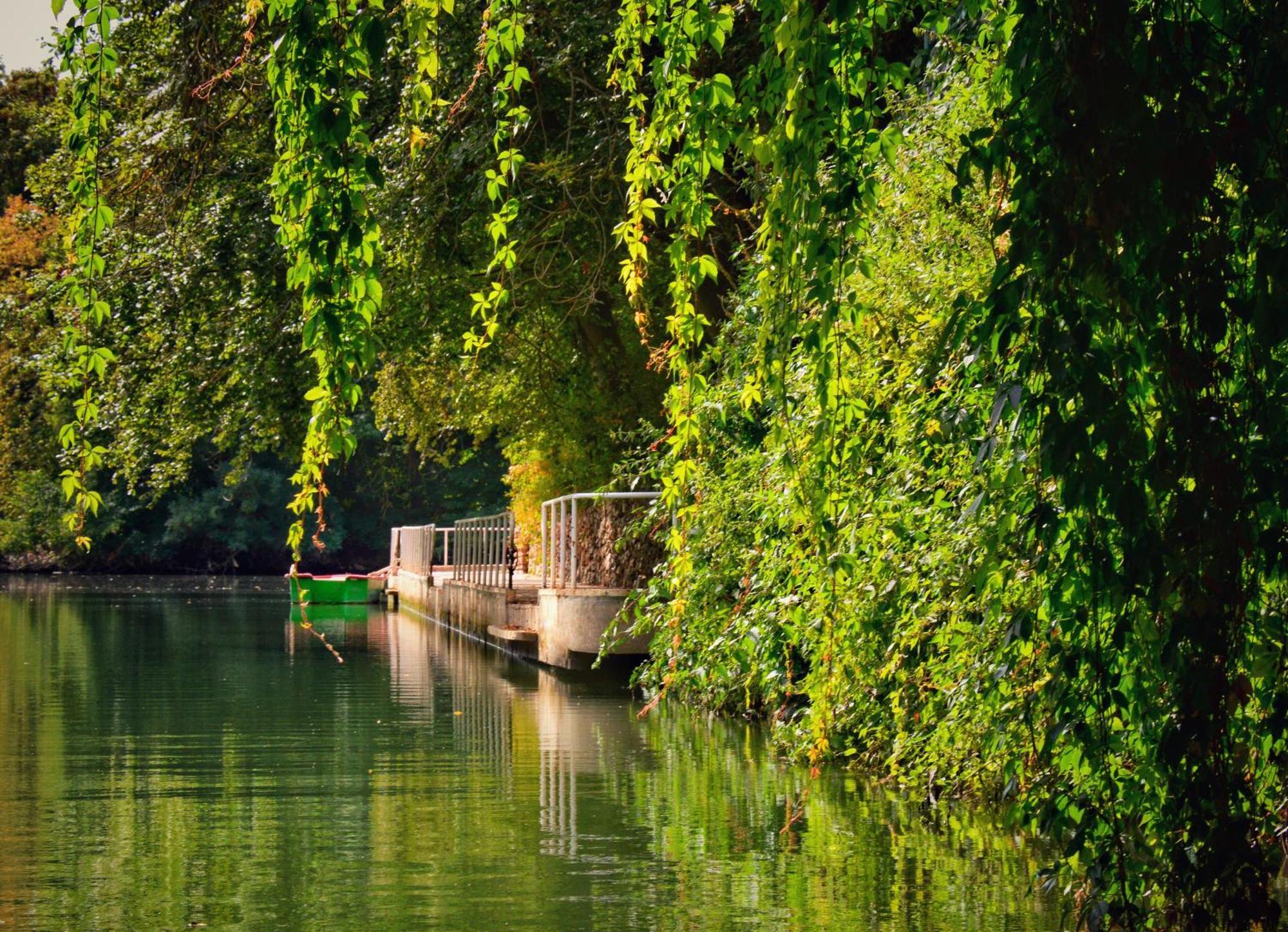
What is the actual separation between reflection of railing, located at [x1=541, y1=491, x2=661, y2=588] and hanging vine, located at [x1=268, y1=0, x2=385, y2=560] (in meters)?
13.9

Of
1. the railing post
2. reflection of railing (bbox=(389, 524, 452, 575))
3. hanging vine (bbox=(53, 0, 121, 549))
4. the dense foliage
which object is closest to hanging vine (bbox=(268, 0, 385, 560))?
the dense foliage

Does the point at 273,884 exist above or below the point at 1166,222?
below

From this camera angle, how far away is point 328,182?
3971 millimetres

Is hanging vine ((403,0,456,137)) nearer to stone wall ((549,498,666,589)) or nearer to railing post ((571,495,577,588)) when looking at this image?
stone wall ((549,498,666,589))

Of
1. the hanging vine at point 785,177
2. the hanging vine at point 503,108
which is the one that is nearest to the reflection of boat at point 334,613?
the hanging vine at point 503,108

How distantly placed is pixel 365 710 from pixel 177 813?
20.2 feet

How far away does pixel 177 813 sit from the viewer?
948cm

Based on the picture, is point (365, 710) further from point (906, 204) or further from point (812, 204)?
point (812, 204)

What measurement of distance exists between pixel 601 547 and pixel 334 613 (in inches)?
814

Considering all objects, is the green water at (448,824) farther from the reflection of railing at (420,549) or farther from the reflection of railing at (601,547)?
the reflection of railing at (420,549)

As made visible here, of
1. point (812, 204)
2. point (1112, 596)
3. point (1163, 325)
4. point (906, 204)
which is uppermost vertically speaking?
point (906, 204)

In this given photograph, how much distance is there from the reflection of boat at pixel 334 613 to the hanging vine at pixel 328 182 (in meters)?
29.4

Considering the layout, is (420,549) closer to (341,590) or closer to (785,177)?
(341,590)

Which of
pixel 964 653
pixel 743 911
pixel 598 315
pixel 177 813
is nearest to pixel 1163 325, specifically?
pixel 743 911
